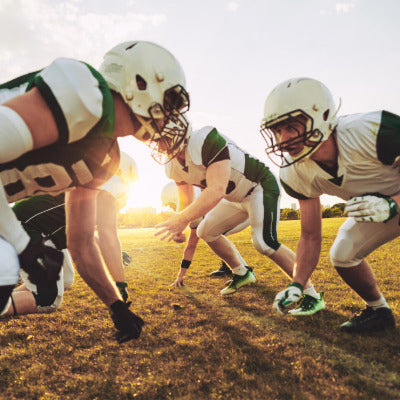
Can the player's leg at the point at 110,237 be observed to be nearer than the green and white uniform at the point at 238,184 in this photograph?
No

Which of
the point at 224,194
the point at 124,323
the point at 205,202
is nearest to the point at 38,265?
the point at 124,323

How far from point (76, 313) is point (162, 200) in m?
3.43

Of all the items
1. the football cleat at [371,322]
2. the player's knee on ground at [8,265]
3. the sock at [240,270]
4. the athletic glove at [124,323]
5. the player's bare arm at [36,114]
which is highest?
the player's bare arm at [36,114]

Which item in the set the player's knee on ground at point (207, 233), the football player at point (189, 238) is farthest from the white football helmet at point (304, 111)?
the football player at point (189, 238)

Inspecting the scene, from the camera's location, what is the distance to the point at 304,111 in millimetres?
2404

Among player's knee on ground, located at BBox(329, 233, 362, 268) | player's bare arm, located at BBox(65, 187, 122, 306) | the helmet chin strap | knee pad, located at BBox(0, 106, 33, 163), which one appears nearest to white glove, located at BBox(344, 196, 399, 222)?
player's knee on ground, located at BBox(329, 233, 362, 268)

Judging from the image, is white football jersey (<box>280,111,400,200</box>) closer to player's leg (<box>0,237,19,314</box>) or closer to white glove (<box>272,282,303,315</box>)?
white glove (<box>272,282,303,315</box>)

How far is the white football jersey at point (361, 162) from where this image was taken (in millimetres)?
2293

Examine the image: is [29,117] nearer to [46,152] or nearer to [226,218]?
[46,152]

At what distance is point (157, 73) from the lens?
2090mm

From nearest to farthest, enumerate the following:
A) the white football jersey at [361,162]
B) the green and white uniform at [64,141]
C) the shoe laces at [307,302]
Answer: the green and white uniform at [64,141]
the white football jersey at [361,162]
the shoe laces at [307,302]

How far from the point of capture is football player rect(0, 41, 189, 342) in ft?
4.54

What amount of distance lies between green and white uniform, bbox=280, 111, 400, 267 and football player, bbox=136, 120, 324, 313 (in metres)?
0.68

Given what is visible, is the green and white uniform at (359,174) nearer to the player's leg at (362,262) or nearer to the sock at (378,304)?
the player's leg at (362,262)
